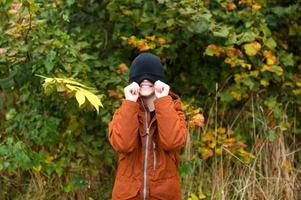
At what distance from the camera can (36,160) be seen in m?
4.03

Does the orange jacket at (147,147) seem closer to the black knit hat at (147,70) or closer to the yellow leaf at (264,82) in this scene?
the black knit hat at (147,70)

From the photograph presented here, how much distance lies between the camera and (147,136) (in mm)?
2951

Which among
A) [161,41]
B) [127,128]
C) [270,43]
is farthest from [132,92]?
[270,43]

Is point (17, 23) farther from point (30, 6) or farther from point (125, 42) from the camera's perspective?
point (125, 42)

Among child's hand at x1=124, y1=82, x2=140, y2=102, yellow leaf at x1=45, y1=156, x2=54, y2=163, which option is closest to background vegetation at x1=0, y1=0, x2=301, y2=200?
yellow leaf at x1=45, y1=156, x2=54, y2=163

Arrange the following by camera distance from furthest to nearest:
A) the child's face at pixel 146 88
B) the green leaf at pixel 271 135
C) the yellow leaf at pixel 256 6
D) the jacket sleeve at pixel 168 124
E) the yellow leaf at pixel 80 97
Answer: the green leaf at pixel 271 135
the yellow leaf at pixel 256 6
the child's face at pixel 146 88
the jacket sleeve at pixel 168 124
the yellow leaf at pixel 80 97

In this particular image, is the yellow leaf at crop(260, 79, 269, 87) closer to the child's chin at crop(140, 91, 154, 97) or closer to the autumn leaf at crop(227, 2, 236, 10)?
the autumn leaf at crop(227, 2, 236, 10)

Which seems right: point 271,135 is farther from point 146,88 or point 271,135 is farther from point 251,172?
point 146,88

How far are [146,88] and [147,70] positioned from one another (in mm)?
100

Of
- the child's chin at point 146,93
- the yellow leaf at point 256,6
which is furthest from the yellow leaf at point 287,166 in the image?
the child's chin at point 146,93

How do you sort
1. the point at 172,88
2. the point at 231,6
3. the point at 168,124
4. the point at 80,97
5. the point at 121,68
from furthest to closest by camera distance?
the point at 172,88
the point at 231,6
the point at 121,68
the point at 168,124
the point at 80,97

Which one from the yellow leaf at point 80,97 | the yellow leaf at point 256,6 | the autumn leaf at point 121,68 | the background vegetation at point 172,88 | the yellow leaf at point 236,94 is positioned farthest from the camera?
the yellow leaf at point 236,94

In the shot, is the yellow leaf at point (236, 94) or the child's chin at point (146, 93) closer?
the child's chin at point (146, 93)

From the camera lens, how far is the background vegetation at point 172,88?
13.0ft
